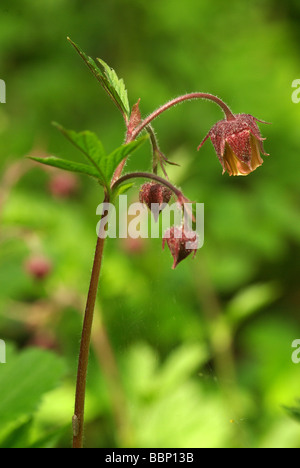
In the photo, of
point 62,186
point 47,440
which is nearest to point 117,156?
point 47,440

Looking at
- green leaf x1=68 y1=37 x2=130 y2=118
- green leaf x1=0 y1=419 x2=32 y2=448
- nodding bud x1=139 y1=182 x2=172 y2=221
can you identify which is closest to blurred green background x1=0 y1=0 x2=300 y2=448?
green leaf x1=0 y1=419 x2=32 y2=448

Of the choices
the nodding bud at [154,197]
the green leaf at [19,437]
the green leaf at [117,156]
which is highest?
the nodding bud at [154,197]

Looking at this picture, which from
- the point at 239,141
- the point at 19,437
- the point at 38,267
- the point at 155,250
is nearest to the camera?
the point at 239,141

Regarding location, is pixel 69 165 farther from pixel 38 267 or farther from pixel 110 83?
pixel 38 267

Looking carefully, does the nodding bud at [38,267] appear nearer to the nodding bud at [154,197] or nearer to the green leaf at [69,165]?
the nodding bud at [154,197]

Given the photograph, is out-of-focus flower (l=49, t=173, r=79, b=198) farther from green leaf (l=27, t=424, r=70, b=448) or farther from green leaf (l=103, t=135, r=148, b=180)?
green leaf (l=103, t=135, r=148, b=180)

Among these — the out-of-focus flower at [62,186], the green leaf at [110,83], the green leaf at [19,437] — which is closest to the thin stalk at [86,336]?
the green leaf at [110,83]

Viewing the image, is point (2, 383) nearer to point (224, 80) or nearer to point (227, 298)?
point (227, 298)
